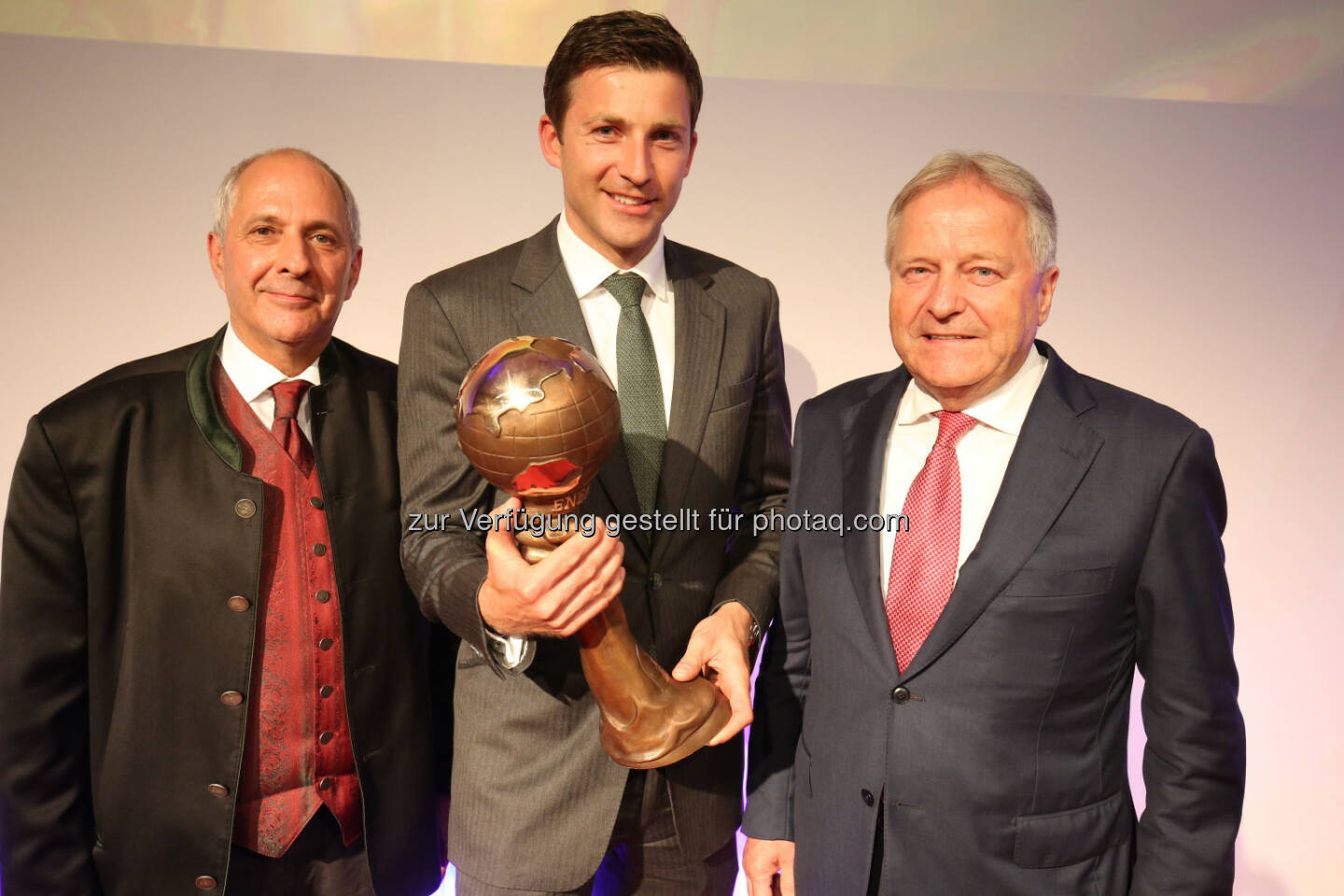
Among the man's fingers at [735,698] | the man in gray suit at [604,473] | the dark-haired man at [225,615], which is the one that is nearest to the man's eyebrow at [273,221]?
the dark-haired man at [225,615]

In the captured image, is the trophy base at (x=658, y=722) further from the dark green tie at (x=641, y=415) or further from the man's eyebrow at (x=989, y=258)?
the man's eyebrow at (x=989, y=258)

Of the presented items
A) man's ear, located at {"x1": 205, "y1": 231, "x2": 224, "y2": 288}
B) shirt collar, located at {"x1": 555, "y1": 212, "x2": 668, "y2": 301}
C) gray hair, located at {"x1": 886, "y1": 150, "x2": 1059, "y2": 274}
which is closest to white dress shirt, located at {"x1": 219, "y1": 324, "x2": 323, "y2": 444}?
Result: man's ear, located at {"x1": 205, "y1": 231, "x2": 224, "y2": 288}

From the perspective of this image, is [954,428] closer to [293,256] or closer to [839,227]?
[293,256]

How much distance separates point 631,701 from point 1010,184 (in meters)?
1.25

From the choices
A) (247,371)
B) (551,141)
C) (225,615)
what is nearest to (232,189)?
(247,371)

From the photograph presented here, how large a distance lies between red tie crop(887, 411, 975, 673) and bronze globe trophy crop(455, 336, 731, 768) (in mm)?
445

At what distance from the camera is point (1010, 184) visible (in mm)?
1907

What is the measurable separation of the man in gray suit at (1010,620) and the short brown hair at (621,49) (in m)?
0.57

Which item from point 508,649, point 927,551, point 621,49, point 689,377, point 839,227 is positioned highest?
point 839,227

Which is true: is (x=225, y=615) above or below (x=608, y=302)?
below

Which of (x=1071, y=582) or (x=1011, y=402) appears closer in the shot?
(x=1071, y=582)

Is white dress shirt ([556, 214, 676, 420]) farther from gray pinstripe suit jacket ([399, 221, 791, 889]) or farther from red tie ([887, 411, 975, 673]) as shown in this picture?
red tie ([887, 411, 975, 673])

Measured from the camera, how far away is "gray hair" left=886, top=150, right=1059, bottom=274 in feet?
6.27

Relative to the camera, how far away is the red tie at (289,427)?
222 cm
